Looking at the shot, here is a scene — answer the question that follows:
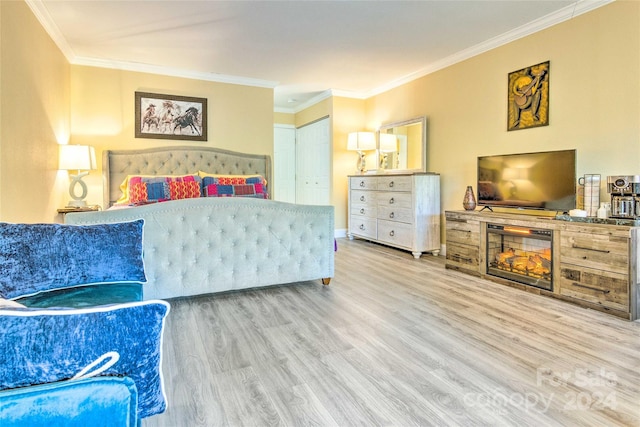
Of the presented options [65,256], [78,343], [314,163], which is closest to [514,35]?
[314,163]

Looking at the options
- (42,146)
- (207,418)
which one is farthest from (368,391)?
(42,146)

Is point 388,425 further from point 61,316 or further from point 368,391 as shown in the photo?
point 61,316

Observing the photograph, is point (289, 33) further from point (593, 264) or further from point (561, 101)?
point (593, 264)

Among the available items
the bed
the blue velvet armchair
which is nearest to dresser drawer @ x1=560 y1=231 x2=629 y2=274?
the bed

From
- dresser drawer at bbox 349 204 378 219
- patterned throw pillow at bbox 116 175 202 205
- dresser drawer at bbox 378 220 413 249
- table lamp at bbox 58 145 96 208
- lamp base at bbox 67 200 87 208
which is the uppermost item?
table lamp at bbox 58 145 96 208

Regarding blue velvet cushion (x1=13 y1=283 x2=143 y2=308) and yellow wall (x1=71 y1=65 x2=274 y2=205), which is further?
yellow wall (x1=71 y1=65 x2=274 y2=205)

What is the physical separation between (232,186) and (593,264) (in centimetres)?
362

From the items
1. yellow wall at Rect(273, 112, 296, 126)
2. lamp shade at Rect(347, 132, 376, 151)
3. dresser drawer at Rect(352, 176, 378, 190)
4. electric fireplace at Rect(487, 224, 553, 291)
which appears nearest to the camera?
electric fireplace at Rect(487, 224, 553, 291)

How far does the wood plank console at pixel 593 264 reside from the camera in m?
2.49

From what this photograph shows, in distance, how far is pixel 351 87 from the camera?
5.90 m

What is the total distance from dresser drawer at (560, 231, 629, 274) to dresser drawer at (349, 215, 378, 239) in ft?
9.13

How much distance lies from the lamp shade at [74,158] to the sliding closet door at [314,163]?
Result: 3.56 metres

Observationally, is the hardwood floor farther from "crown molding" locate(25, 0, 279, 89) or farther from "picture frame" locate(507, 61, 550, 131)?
"crown molding" locate(25, 0, 279, 89)

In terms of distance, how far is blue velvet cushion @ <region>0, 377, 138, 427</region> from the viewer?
617 mm
